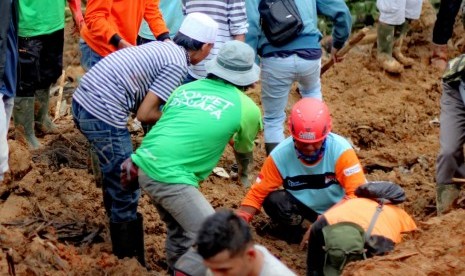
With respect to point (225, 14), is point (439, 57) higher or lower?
lower

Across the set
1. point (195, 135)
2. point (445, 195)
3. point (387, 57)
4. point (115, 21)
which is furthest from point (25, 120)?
point (387, 57)

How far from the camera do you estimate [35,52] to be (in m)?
8.60

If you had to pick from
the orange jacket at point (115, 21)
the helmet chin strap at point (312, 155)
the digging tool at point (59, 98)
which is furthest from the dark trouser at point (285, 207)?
the digging tool at point (59, 98)

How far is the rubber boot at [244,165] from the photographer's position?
8.29 metres

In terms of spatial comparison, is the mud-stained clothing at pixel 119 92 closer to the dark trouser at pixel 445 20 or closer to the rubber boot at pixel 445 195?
the rubber boot at pixel 445 195

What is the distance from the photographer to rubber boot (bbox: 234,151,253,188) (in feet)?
27.2

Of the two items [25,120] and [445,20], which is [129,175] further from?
[445,20]

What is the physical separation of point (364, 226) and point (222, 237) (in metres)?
1.77

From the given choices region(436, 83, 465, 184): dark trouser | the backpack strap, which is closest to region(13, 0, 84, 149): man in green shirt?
region(436, 83, 465, 184): dark trouser

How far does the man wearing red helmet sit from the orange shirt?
39 centimetres

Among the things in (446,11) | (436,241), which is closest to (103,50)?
(436,241)

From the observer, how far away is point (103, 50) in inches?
316

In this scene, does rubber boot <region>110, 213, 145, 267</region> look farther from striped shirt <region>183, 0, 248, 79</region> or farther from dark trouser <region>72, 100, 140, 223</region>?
striped shirt <region>183, 0, 248, 79</region>

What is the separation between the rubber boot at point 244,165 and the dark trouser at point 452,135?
1620mm
